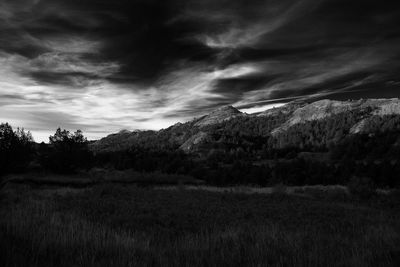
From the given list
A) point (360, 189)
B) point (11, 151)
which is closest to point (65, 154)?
point (11, 151)

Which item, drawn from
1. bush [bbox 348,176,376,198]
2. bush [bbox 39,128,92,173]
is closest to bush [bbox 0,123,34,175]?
bush [bbox 39,128,92,173]

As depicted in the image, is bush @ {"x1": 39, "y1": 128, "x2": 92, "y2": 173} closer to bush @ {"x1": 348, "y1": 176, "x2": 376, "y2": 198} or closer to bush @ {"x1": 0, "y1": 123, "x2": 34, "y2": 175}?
bush @ {"x1": 0, "y1": 123, "x2": 34, "y2": 175}

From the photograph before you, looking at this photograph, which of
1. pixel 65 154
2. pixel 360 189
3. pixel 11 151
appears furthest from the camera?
pixel 65 154

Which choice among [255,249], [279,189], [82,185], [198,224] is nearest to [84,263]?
[255,249]

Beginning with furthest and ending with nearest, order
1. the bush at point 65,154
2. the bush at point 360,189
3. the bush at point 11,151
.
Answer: the bush at point 65,154 < the bush at point 11,151 < the bush at point 360,189

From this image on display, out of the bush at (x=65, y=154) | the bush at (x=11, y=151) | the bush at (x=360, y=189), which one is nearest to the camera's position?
the bush at (x=360, y=189)

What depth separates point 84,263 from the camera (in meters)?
4.35

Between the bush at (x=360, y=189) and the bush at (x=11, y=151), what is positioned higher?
the bush at (x=11, y=151)

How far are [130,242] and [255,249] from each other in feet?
7.85

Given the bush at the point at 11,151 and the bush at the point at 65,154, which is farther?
the bush at the point at 65,154

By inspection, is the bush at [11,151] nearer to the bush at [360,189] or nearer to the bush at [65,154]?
the bush at [65,154]

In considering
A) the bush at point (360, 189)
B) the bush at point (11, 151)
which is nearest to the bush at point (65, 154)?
the bush at point (11, 151)

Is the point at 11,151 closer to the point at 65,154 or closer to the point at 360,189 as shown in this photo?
the point at 65,154

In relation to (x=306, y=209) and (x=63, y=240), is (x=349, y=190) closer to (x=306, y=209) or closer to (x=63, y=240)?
(x=306, y=209)
